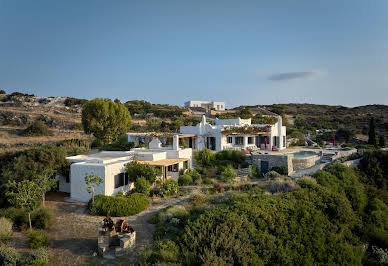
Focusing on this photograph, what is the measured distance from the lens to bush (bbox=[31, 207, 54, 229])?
12.3 meters

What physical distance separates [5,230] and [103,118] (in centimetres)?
1765

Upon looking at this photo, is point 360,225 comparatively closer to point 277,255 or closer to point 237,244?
point 277,255

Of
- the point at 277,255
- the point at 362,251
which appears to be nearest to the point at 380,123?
the point at 362,251

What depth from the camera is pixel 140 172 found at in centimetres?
1680

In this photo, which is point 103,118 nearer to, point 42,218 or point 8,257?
point 42,218

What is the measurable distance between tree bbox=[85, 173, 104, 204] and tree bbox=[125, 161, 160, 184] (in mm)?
2159

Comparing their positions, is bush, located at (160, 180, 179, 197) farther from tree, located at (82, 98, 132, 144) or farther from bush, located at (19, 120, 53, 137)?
→ bush, located at (19, 120, 53, 137)

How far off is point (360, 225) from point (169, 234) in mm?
11271

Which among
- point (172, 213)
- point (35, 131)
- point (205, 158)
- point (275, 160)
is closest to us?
point (172, 213)

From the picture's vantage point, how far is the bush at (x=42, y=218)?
12.3 m

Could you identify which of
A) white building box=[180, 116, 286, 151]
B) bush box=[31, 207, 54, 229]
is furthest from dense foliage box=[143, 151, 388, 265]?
white building box=[180, 116, 286, 151]

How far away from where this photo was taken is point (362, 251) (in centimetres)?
1296

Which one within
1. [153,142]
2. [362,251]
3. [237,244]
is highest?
[153,142]

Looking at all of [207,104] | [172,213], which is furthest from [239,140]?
[207,104]
